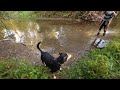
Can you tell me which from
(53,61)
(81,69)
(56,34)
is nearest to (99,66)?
(81,69)

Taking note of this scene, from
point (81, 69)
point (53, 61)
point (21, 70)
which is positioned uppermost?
point (53, 61)

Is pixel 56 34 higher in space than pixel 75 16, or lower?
lower

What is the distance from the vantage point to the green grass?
6.11 metres

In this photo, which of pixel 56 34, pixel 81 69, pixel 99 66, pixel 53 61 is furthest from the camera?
pixel 56 34

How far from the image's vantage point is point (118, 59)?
725cm

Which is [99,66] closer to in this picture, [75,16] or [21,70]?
[21,70]

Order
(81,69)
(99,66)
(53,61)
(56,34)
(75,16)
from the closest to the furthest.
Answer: (53,61) → (99,66) → (81,69) → (56,34) → (75,16)

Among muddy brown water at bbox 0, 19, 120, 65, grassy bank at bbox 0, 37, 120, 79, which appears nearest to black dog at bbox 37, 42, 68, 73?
grassy bank at bbox 0, 37, 120, 79

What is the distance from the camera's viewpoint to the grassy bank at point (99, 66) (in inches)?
246

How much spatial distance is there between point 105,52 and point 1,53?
3064mm

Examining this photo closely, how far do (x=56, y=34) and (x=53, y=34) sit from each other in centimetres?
11

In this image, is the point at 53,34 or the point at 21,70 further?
the point at 53,34

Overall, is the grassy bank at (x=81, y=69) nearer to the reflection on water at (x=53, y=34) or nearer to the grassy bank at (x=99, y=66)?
the grassy bank at (x=99, y=66)

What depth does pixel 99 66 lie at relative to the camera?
6344 millimetres
